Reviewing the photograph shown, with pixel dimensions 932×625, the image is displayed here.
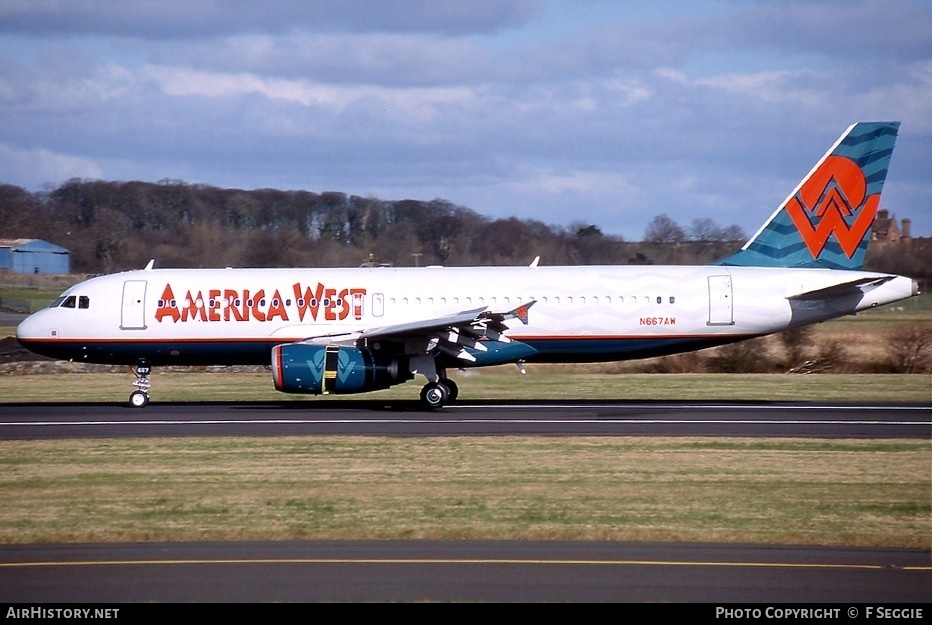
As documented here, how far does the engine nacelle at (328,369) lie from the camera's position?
2436 centimetres

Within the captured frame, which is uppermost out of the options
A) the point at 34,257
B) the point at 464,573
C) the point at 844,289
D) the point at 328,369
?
the point at 34,257

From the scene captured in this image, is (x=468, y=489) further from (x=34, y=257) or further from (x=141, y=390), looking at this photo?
(x=34, y=257)

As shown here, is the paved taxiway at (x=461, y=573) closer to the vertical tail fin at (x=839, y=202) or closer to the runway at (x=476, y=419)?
the runway at (x=476, y=419)

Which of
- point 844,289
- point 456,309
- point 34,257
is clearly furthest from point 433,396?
point 34,257

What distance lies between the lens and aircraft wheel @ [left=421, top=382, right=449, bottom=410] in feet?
83.6

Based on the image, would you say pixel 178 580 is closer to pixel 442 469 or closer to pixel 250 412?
pixel 442 469

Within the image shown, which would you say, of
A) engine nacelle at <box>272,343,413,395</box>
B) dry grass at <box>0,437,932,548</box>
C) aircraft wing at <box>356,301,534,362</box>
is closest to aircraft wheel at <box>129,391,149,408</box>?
engine nacelle at <box>272,343,413,395</box>

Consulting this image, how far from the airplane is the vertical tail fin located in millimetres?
166

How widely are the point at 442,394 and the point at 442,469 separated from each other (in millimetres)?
8673

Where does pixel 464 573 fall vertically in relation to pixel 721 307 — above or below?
below

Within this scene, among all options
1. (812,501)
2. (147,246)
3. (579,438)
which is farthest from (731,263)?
(147,246)

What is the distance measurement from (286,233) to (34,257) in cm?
3324

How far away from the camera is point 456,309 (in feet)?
88.5
